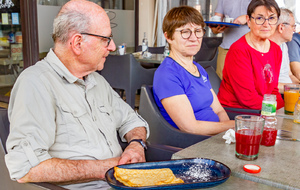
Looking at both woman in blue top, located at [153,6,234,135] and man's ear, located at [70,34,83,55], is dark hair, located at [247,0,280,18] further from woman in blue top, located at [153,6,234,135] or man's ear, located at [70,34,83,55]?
man's ear, located at [70,34,83,55]

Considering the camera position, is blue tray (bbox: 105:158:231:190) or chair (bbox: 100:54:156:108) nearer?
blue tray (bbox: 105:158:231:190)

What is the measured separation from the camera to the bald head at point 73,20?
5.46 feet

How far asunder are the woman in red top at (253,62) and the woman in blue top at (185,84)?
1.31 feet

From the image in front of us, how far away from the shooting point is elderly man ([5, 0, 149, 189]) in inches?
56.7

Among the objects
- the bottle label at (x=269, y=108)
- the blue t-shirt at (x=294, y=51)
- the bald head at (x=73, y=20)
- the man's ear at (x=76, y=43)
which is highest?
the bald head at (x=73, y=20)

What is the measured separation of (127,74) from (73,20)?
298 centimetres

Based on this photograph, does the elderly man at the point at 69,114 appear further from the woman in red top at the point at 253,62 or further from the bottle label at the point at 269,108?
the woman in red top at the point at 253,62

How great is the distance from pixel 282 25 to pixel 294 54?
1.84ft

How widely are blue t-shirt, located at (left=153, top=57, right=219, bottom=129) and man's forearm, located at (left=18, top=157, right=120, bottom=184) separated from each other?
2.04 ft

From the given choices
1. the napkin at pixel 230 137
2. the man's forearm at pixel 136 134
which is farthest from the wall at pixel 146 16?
the napkin at pixel 230 137

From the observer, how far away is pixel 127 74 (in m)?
4.64

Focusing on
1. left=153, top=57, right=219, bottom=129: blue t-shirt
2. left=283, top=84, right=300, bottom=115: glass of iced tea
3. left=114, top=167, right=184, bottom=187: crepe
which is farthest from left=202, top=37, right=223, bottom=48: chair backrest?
left=114, top=167, right=184, bottom=187: crepe

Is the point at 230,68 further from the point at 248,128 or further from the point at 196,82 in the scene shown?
the point at 248,128

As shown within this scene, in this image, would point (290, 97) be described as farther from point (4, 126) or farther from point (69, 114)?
point (4, 126)
